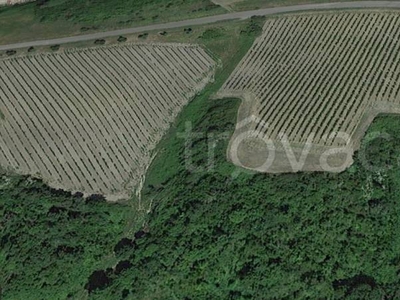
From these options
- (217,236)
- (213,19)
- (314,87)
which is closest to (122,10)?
(213,19)

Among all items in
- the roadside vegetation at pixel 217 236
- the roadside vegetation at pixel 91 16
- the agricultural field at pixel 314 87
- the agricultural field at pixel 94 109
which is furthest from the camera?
the roadside vegetation at pixel 91 16

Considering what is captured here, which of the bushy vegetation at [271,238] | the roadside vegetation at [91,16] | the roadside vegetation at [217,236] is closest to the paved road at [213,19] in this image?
the roadside vegetation at [91,16]

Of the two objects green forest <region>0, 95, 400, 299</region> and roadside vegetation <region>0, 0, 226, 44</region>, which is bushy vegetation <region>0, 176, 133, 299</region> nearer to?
green forest <region>0, 95, 400, 299</region>

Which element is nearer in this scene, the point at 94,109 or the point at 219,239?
the point at 219,239

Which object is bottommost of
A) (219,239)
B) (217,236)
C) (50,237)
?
(219,239)

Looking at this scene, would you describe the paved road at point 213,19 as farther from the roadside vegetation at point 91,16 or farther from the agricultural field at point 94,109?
the agricultural field at point 94,109

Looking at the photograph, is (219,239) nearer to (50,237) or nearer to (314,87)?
(50,237)
